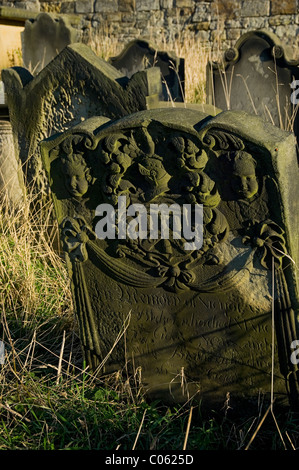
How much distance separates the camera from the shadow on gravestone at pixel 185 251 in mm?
2240

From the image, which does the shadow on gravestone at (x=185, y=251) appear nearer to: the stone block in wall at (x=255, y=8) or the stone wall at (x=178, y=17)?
the stone wall at (x=178, y=17)

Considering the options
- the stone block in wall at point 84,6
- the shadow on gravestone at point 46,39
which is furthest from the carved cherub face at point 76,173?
the stone block in wall at point 84,6

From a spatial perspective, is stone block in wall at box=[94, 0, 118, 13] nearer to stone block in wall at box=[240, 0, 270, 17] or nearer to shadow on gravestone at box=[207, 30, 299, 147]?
stone block in wall at box=[240, 0, 270, 17]

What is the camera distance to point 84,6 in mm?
12070

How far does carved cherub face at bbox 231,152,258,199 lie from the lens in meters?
Result: 2.17

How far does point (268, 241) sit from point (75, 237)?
0.88 m

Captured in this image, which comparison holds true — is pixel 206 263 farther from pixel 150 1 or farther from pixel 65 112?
pixel 150 1

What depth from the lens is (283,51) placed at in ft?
18.0

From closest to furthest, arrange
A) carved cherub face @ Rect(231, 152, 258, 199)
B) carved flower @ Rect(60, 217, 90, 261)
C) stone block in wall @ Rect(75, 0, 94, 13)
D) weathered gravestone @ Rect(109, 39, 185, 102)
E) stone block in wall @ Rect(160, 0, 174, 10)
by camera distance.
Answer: carved cherub face @ Rect(231, 152, 258, 199) < carved flower @ Rect(60, 217, 90, 261) < weathered gravestone @ Rect(109, 39, 185, 102) < stone block in wall @ Rect(160, 0, 174, 10) < stone block in wall @ Rect(75, 0, 94, 13)

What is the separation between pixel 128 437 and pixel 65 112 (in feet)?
7.86

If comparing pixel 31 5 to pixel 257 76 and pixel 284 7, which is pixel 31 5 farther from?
pixel 257 76

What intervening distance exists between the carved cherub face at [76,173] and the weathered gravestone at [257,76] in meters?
3.24

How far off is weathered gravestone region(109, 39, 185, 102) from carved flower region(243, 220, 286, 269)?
14.5 feet

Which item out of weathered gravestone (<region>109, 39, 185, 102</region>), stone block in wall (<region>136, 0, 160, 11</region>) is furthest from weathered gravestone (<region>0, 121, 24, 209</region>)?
stone block in wall (<region>136, 0, 160, 11</region>)
